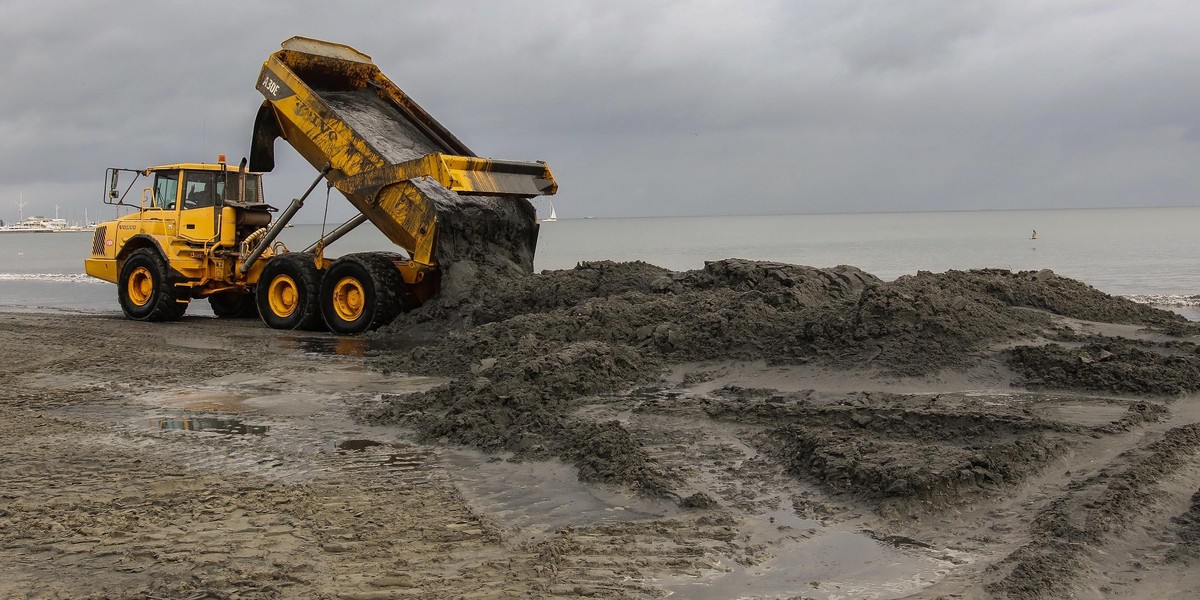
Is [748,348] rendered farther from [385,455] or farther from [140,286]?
[140,286]

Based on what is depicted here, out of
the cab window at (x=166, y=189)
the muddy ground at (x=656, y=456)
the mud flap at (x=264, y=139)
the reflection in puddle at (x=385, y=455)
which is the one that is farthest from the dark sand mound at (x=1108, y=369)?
the cab window at (x=166, y=189)

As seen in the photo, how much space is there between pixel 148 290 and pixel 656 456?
39.0 ft

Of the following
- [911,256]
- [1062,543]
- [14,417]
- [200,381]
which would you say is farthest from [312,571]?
[911,256]

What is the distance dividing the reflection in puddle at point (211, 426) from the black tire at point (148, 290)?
315 inches

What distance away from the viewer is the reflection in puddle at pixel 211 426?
7.36 meters

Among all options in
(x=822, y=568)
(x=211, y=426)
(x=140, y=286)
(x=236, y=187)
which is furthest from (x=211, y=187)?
(x=822, y=568)

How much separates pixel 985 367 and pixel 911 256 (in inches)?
1503

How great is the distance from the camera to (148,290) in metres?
15.6

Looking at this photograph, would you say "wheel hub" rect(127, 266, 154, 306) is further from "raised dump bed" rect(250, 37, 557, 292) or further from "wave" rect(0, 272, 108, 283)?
"wave" rect(0, 272, 108, 283)

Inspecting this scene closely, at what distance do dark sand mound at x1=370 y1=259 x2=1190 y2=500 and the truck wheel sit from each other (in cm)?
167

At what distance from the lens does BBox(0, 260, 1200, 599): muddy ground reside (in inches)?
175

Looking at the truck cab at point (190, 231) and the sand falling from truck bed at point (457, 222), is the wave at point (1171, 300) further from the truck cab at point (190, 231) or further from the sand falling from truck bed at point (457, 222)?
the truck cab at point (190, 231)

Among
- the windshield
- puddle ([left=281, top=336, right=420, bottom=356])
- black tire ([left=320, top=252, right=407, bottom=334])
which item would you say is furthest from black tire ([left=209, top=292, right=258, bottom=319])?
puddle ([left=281, top=336, right=420, bottom=356])

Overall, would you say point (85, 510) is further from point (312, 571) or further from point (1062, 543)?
point (1062, 543)
